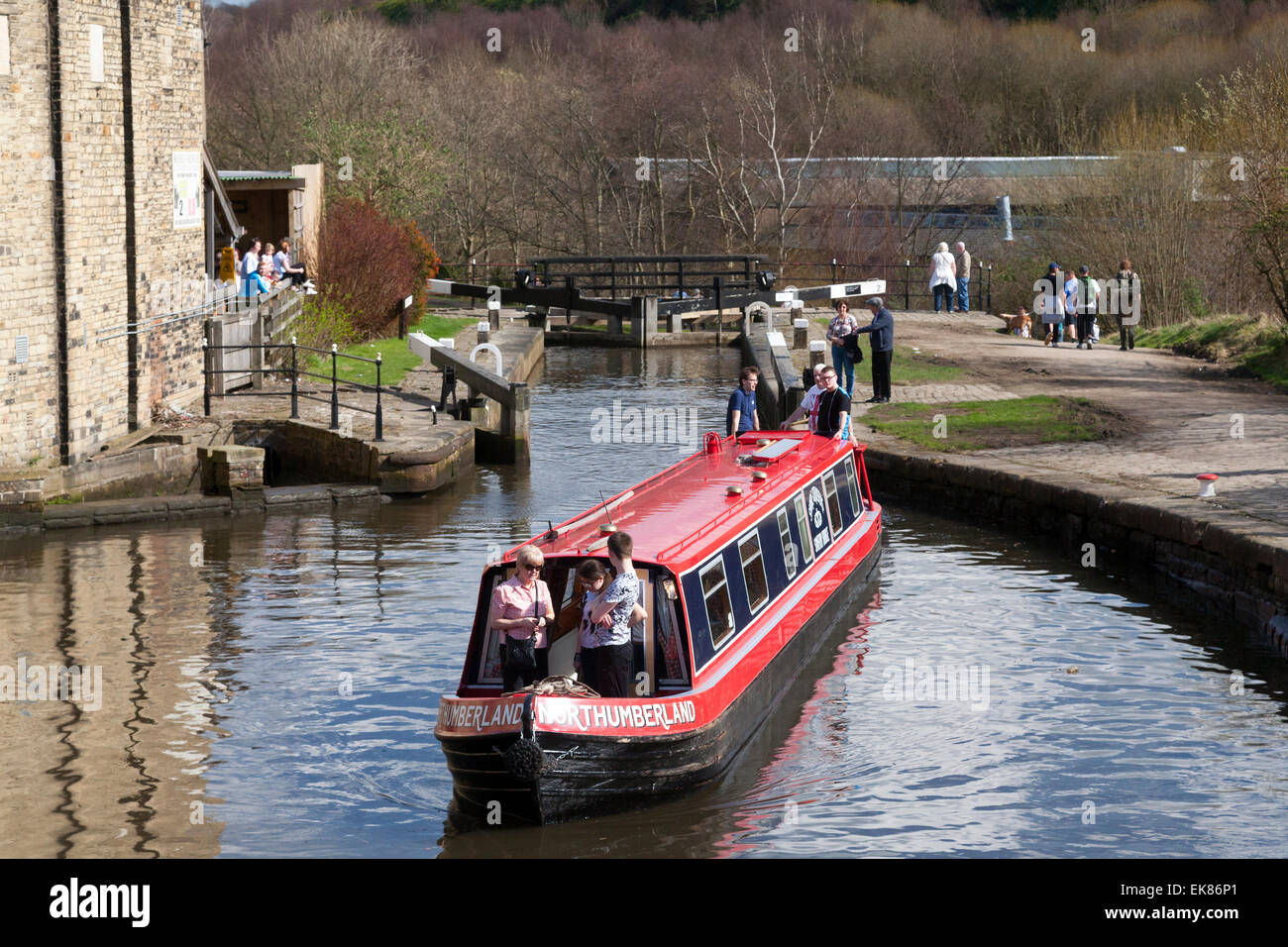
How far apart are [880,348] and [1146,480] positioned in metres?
6.31

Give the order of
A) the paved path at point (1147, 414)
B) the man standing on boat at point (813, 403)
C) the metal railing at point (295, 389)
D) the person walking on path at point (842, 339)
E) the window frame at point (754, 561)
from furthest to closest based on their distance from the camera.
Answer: the person walking on path at point (842, 339) < the metal railing at point (295, 389) < the man standing on boat at point (813, 403) < the paved path at point (1147, 414) < the window frame at point (754, 561)

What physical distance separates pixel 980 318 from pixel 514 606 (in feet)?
84.2

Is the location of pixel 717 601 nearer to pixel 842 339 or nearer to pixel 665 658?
pixel 665 658

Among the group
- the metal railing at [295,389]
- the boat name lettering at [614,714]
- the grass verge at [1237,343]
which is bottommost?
the boat name lettering at [614,714]

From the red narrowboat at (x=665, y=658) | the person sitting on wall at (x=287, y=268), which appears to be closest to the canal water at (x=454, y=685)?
the red narrowboat at (x=665, y=658)

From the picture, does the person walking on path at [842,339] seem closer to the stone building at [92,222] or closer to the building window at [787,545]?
the building window at [787,545]

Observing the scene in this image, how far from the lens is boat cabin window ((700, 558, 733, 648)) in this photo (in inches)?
437

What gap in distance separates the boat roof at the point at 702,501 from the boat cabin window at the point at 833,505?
0.53ft

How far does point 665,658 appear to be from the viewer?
1045cm

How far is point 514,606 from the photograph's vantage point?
1027 cm

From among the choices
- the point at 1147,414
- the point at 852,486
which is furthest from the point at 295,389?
the point at 1147,414

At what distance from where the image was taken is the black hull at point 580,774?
9617mm

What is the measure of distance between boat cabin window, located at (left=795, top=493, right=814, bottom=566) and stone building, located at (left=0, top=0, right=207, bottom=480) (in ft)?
29.7
